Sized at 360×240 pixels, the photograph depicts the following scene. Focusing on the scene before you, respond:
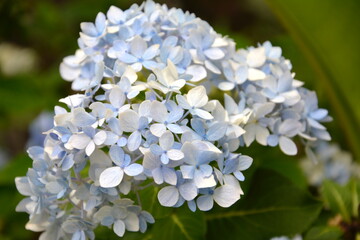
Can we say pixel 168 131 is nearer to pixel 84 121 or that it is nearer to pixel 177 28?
pixel 84 121

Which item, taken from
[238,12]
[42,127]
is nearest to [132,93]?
[42,127]

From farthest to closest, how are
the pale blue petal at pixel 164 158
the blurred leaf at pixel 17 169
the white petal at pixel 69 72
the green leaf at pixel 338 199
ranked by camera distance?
1. the blurred leaf at pixel 17 169
2. the green leaf at pixel 338 199
3. the white petal at pixel 69 72
4. the pale blue petal at pixel 164 158

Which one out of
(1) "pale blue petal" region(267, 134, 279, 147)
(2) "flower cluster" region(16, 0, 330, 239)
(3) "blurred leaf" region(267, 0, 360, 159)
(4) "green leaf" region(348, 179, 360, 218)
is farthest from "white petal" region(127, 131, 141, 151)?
(3) "blurred leaf" region(267, 0, 360, 159)

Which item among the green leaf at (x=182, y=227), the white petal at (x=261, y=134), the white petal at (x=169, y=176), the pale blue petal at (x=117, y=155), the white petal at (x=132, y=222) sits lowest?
the green leaf at (x=182, y=227)

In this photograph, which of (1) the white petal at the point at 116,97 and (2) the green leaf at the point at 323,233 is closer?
(1) the white petal at the point at 116,97

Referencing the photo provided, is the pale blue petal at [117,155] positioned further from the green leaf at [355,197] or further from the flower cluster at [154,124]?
the green leaf at [355,197]

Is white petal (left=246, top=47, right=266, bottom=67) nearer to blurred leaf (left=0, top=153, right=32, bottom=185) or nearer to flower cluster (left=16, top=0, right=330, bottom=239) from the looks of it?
flower cluster (left=16, top=0, right=330, bottom=239)

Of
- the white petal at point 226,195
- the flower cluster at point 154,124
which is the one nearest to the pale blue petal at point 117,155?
the flower cluster at point 154,124

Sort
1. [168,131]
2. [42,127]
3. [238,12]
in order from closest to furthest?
[168,131] < [42,127] < [238,12]
